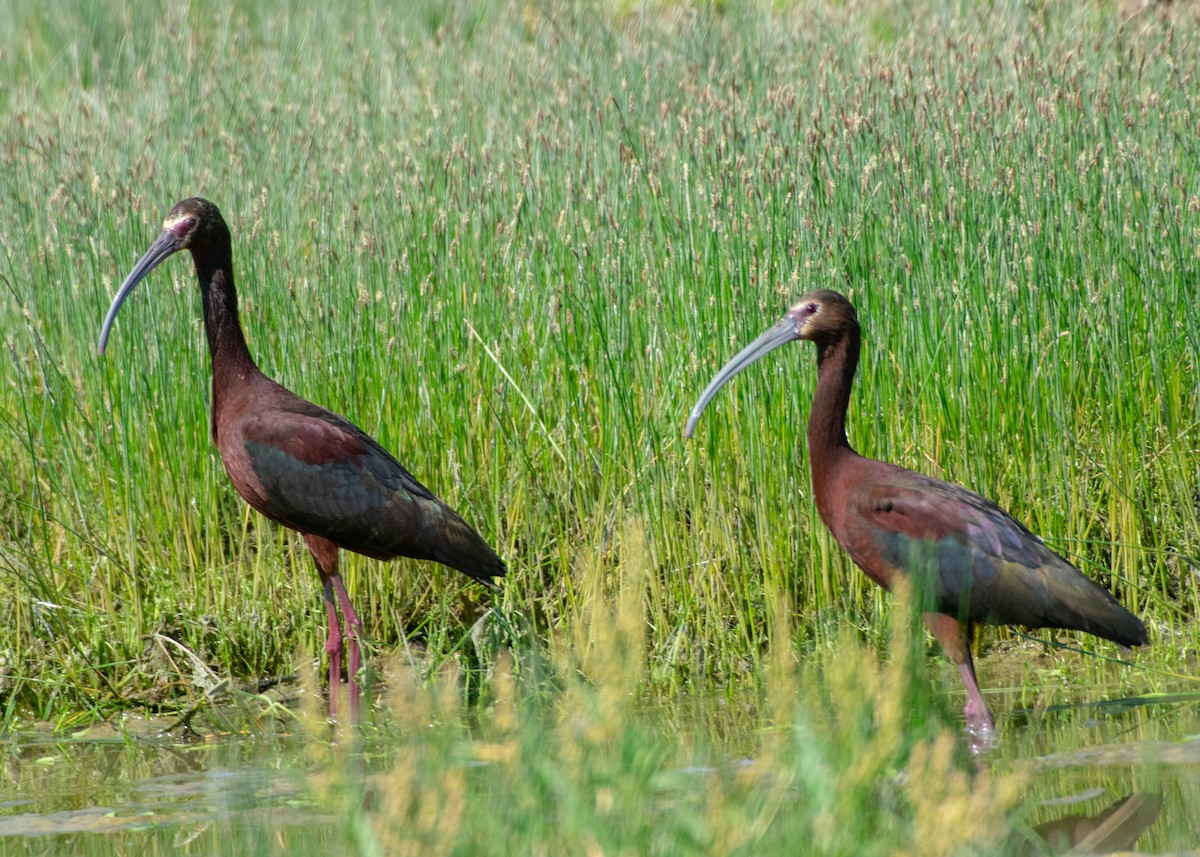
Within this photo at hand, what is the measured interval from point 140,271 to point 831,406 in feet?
7.91

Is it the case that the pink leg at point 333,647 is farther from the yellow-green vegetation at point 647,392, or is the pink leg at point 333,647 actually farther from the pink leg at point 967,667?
the pink leg at point 967,667

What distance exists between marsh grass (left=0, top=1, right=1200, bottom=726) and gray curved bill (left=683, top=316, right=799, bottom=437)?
221 mm

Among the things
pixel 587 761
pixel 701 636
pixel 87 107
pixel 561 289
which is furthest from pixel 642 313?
pixel 87 107

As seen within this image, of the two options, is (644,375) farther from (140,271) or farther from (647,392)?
(140,271)

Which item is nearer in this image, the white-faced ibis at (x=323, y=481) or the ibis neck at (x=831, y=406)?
the ibis neck at (x=831, y=406)

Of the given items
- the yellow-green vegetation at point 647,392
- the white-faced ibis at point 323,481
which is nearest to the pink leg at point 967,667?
the yellow-green vegetation at point 647,392

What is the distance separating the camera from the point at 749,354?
495 cm

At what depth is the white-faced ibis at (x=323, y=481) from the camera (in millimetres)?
4949

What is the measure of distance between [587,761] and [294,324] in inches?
140

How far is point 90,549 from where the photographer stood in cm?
554

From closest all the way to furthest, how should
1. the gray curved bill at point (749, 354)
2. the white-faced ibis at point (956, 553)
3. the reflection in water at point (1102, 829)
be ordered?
the reflection in water at point (1102, 829) < the white-faced ibis at point (956, 553) < the gray curved bill at point (749, 354)

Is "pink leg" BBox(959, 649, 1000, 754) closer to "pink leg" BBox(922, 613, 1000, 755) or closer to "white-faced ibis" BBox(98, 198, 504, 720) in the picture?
"pink leg" BBox(922, 613, 1000, 755)

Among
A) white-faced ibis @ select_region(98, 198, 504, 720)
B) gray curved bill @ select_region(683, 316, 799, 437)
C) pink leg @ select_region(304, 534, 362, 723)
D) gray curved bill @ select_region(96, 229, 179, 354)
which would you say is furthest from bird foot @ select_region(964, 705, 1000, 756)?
gray curved bill @ select_region(96, 229, 179, 354)

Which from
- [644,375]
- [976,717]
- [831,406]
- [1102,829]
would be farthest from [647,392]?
[1102,829]
